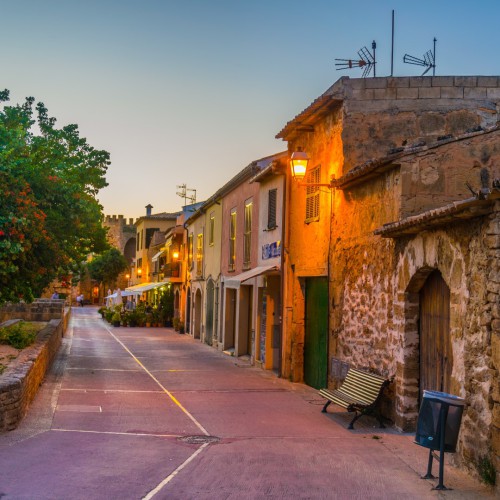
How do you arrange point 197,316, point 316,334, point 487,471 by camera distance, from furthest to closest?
point 197,316
point 316,334
point 487,471

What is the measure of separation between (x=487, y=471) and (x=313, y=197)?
359 inches

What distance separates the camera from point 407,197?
10.5 m

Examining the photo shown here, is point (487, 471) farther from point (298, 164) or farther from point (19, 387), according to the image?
point (298, 164)

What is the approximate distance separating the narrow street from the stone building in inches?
35.5

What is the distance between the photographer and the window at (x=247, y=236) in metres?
22.3

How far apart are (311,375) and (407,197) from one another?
6.29 metres

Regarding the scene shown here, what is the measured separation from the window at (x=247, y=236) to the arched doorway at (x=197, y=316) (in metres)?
10.7

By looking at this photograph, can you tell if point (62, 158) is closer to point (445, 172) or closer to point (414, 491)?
point (445, 172)

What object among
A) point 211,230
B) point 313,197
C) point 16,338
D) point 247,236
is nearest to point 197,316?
point 211,230

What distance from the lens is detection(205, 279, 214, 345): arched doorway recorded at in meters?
29.2

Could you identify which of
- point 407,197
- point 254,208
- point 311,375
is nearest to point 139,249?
point 254,208

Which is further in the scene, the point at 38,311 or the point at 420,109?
the point at 38,311

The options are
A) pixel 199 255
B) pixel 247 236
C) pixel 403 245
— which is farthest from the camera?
pixel 199 255

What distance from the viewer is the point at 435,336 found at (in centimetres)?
940
